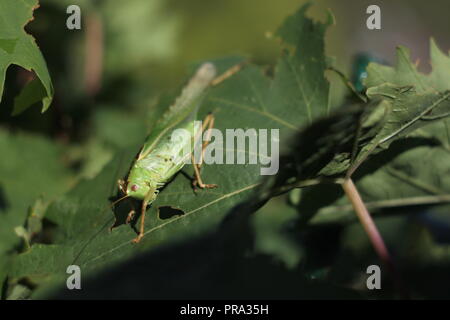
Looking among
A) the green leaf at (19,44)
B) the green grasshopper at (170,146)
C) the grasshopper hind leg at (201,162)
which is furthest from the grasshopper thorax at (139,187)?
the green leaf at (19,44)

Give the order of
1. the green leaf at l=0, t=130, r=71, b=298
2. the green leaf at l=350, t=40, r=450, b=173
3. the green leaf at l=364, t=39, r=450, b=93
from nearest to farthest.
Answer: the green leaf at l=350, t=40, r=450, b=173 → the green leaf at l=364, t=39, r=450, b=93 → the green leaf at l=0, t=130, r=71, b=298

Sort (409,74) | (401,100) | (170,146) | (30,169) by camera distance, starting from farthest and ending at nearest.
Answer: (30,169)
(170,146)
(409,74)
(401,100)

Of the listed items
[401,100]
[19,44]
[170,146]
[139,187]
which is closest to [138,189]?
[139,187]

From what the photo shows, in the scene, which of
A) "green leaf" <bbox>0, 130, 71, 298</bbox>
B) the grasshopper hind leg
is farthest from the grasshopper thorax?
"green leaf" <bbox>0, 130, 71, 298</bbox>

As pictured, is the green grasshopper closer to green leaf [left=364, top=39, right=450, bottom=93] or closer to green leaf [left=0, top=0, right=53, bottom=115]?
green leaf [left=0, top=0, right=53, bottom=115]

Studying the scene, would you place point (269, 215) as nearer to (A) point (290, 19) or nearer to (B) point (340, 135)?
(A) point (290, 19)

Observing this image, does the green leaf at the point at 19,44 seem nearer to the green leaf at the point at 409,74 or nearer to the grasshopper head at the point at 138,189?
the grasshopper head at the point at 138,189

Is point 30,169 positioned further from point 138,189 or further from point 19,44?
point 19,44
